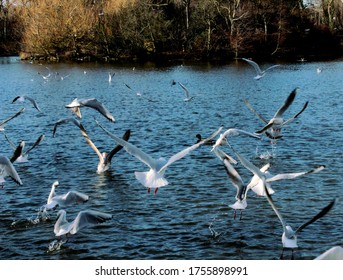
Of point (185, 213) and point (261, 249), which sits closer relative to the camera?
point (261, 249)

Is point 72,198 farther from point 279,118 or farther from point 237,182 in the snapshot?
point 279,118

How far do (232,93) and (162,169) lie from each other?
21.6 metres

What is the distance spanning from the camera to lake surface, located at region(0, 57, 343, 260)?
27.4 feet

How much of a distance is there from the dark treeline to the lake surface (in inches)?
1364

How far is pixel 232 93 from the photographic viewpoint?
29234 mm

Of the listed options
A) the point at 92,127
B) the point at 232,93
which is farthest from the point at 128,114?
the point at 232,93

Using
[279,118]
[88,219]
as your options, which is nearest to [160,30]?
[279,118]

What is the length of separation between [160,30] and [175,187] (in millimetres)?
50772

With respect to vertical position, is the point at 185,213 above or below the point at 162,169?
below

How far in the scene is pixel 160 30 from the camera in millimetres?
60656

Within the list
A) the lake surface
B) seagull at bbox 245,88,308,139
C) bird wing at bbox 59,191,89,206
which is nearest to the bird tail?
the lake surface

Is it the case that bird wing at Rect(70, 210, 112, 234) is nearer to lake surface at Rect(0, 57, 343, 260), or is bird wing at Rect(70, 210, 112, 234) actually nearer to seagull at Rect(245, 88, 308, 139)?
lake surface at Rect(0, 57, 343, 260)

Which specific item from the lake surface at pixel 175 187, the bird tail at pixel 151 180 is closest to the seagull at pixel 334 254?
the lake surface at pixel 175 187

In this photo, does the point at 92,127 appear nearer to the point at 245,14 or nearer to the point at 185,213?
the point at 185,213
